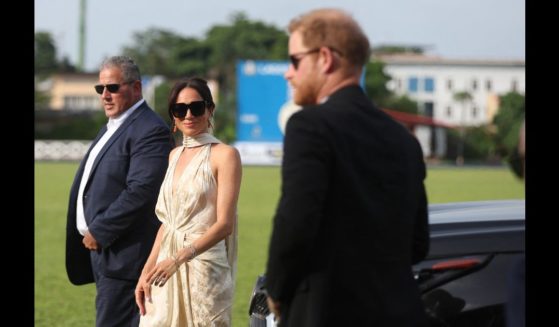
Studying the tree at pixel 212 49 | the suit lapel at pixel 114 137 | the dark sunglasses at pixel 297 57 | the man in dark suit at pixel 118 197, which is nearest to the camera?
the dark sunglasses at pixel 297 57

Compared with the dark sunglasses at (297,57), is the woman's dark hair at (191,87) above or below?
below

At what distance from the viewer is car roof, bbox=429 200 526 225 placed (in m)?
5.17

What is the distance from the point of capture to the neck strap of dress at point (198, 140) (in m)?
5.19

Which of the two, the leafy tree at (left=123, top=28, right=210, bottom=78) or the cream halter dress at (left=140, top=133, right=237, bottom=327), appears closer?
the cream halter dress at (left=140, top=133, right=237, bottom=327)

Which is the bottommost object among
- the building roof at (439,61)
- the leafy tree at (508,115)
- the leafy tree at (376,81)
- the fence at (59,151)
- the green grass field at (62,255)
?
the fence at (59,151)

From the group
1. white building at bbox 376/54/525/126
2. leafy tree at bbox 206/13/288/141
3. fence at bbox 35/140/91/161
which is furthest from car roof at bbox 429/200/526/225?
white building at bbox 376/54/525/126

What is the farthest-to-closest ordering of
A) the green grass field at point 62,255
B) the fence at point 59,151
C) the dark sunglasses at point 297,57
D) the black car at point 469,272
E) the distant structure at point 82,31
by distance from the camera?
the distant structure at point 82,31
the fence at point 59,151
the green grass field at point 62,255
the black car at point 469,272
the dark sunglasses at point 297,57

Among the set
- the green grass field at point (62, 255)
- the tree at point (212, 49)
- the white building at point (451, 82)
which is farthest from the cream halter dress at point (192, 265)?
the white building at point (451, 82)

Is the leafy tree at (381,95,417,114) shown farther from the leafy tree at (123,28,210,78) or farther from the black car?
the black car

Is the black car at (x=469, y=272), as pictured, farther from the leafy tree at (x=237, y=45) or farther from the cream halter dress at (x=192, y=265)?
the leafy tree at (x=237, y=45)

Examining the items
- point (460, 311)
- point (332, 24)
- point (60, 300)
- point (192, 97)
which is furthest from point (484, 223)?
point (60, 300)

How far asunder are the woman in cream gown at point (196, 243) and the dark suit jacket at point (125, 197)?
0.55m

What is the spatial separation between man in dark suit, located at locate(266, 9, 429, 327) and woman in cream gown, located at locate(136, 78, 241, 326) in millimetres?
1473

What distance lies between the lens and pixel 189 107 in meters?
5.21
